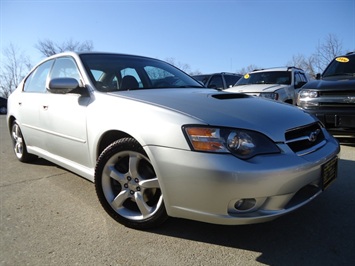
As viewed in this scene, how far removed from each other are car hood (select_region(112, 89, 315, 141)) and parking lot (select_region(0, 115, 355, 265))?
79 centimetres

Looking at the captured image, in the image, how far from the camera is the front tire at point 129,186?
2.37m

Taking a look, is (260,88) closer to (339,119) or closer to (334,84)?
(334,84)

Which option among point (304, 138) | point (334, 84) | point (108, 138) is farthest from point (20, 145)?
point (334, 84)

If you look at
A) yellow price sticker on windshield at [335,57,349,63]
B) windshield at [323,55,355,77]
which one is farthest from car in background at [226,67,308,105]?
yellow price sticker on windshield at [335,57,349,63]

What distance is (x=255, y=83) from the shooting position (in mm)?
8367

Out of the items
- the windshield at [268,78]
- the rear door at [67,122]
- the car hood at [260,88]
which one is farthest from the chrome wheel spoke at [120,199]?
the windshield at [268,78]

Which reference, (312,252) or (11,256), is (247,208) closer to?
(312,252)

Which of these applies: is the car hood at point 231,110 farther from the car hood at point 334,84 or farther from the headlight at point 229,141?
the car hood at point 334,84

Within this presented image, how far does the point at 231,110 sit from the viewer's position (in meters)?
2.35

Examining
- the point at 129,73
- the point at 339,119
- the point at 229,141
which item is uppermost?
the point at 129,73

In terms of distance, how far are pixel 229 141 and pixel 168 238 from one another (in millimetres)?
904

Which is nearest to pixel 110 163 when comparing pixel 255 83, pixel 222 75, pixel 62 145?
pixel 62 145

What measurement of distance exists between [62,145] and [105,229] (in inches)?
45.4

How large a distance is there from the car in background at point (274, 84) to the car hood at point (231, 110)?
15.1 feet
